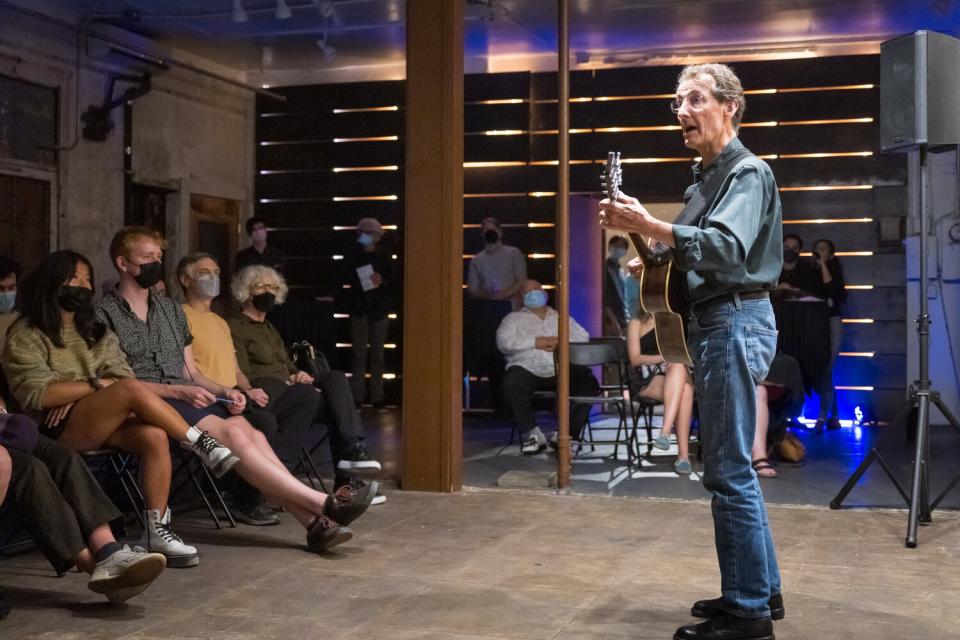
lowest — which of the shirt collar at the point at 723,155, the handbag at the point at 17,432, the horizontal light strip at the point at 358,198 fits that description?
the handbag at the point at 17,432

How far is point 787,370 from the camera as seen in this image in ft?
21.9

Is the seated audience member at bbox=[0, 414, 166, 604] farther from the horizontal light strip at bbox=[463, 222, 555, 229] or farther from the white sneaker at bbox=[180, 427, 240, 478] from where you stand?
the horizontal light strip at bbox=[463, 222, 555, 229]

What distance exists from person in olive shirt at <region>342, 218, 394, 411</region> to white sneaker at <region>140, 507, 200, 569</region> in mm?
5979

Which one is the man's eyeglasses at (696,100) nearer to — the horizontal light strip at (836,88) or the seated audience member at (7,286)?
the seated audience member at (7,286)

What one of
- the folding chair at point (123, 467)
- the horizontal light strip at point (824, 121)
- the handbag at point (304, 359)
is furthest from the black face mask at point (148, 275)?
the horizontal light strip at point (824, 121)

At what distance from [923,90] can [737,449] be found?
2.34m

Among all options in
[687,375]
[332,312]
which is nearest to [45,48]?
[332,312]

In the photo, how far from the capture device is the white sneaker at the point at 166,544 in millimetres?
3934

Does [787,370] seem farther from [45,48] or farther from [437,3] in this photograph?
[45,48]

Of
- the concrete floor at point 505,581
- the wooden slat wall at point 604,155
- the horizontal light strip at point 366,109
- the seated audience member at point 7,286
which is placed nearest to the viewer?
the concrete floor at point 505,581

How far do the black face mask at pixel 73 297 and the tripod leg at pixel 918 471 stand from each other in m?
3.22

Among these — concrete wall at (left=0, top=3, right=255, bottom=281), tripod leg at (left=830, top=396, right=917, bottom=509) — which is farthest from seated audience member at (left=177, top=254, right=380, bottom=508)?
concrete wall at (left=0, top=3, right=255, bottom=281)

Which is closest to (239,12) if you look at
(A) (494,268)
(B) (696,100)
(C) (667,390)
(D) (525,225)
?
(A) (494,268)

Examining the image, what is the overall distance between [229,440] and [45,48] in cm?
618
